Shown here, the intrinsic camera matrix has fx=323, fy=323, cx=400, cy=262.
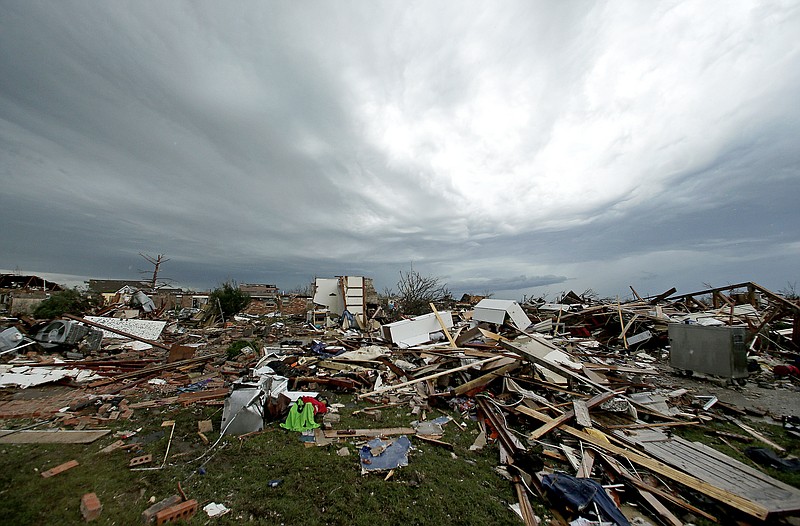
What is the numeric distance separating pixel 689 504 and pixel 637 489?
482 mm

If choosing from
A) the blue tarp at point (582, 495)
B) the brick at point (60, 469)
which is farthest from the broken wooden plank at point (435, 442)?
the brick at point (60, 469)

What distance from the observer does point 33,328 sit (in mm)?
10523

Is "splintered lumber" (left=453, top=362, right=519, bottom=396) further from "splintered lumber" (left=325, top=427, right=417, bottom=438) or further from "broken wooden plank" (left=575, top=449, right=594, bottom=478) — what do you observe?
"broken wooden plank" (left=575, top=449, right=594, bottom=478)

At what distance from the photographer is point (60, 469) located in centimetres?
395

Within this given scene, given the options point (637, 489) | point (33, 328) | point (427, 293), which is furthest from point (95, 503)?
point (427, 293)

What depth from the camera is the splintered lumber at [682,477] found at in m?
3.32

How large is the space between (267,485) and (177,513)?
2.88ft

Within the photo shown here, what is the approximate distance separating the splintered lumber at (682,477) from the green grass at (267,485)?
1.50 meters

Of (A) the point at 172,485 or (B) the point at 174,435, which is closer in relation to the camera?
(A) the point at 172,485

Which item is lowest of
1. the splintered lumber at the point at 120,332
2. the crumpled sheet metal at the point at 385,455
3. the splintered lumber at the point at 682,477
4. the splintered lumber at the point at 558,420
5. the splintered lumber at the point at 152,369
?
the splintered lumber at the point at 682,477

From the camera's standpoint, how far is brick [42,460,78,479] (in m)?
3.82

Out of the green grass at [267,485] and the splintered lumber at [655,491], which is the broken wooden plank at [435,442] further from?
the splintered lumber at [655,491]

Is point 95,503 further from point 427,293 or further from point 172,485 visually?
point 427,293

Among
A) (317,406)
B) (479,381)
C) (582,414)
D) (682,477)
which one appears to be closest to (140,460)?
(317,406)
